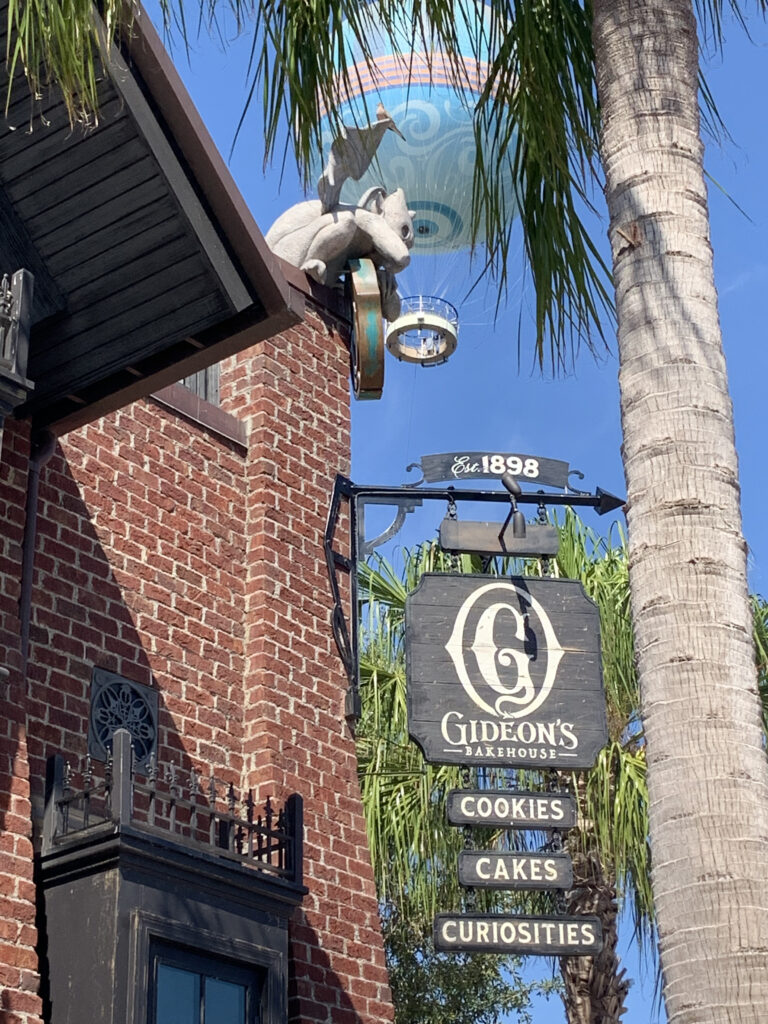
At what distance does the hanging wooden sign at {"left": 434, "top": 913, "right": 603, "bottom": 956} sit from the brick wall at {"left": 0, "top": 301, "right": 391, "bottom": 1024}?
1.12 metres

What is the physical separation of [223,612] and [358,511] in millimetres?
1258

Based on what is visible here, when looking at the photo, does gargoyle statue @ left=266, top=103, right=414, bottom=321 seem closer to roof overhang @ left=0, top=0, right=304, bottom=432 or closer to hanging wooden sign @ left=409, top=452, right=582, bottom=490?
hanging wooden sign @ left=409, top=452, right=582, bottom=490

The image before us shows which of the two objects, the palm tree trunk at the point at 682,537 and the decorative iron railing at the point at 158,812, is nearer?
the palm tree trunk at the point at 682,537

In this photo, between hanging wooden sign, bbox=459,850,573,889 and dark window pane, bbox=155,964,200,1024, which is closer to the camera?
dark window pane, bbox=155,964,200,1024

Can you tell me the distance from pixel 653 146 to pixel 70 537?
4.42 meters

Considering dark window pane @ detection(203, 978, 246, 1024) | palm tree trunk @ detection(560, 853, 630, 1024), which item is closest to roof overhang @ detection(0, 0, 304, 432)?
dark window pane @ detection(203, 978, 246, 1024)

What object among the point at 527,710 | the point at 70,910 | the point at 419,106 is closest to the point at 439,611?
the point at 527,710

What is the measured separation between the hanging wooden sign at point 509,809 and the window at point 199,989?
1438 millimetres

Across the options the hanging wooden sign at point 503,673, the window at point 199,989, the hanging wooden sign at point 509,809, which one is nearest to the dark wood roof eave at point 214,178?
the hanging wooden sign at point 503,673

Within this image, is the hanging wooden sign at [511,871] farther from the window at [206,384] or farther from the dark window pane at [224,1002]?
the window at [206,384]

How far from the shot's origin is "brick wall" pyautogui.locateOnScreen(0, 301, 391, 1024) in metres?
8.92

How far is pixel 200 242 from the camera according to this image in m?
8.67

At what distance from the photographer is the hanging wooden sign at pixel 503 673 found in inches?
366

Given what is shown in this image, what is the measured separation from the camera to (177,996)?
777 centimetres
